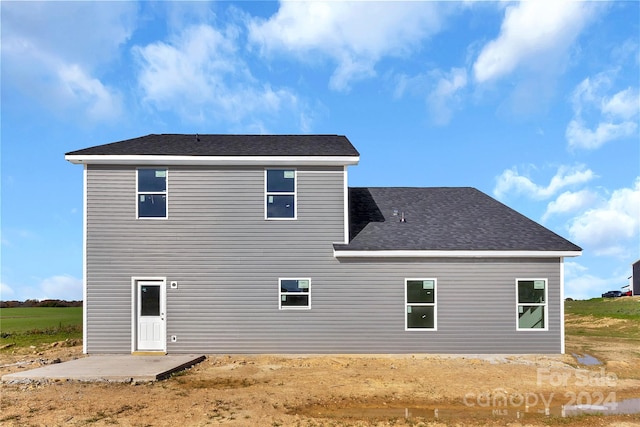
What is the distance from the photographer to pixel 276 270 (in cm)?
1522

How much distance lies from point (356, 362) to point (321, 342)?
140cm

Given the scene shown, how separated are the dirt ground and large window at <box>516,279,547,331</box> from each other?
3.28ft

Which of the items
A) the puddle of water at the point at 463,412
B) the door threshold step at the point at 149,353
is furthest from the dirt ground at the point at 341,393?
the door threshold step at the point at 149,353

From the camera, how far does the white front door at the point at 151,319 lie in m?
15.1

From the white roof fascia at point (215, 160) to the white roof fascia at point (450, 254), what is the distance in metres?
2.72

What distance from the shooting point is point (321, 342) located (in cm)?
1504

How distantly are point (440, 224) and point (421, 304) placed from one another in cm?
303

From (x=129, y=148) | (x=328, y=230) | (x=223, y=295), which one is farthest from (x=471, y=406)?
(x=129, y=148)

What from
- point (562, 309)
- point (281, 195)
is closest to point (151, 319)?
point (281, 195)

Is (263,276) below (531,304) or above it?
above

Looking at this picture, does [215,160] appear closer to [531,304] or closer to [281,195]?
[281,195]

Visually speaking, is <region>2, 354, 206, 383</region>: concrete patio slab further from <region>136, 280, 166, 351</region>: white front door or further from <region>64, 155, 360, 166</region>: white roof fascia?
<region>64, 155, 360, 166</region>: white roof fascia

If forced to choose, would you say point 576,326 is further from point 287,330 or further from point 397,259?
point 287,330

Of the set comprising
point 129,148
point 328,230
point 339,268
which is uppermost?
point 129,148
